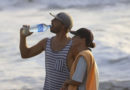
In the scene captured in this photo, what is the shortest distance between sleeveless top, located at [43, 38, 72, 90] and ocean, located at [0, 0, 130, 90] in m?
2.77

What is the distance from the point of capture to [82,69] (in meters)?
4.11

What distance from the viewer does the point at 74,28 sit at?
1355cm

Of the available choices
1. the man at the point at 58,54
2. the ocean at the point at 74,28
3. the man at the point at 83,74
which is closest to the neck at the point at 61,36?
the man at the point at 58,54

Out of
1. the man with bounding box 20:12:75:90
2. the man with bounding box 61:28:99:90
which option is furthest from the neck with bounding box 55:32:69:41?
the man with bounding box 61:28:99:90

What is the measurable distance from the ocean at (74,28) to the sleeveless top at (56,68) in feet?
9.09

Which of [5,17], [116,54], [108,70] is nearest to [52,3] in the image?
[5,17]

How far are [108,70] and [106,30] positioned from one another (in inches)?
160

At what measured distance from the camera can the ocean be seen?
868cm

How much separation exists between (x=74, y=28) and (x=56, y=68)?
919 centimetres

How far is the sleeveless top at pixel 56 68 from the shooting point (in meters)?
4.37

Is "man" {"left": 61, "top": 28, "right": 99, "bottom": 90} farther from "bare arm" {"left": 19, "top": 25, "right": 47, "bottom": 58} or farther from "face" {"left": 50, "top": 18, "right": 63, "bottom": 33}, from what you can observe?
"bare arm" {"left": 19, "top": 25, "right": 47, "bottom": 58}

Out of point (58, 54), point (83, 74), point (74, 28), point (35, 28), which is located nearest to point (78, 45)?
point (58, 54)

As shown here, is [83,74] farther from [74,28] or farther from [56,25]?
[74,28]

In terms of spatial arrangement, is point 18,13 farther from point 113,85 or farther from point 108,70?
point 113,85
